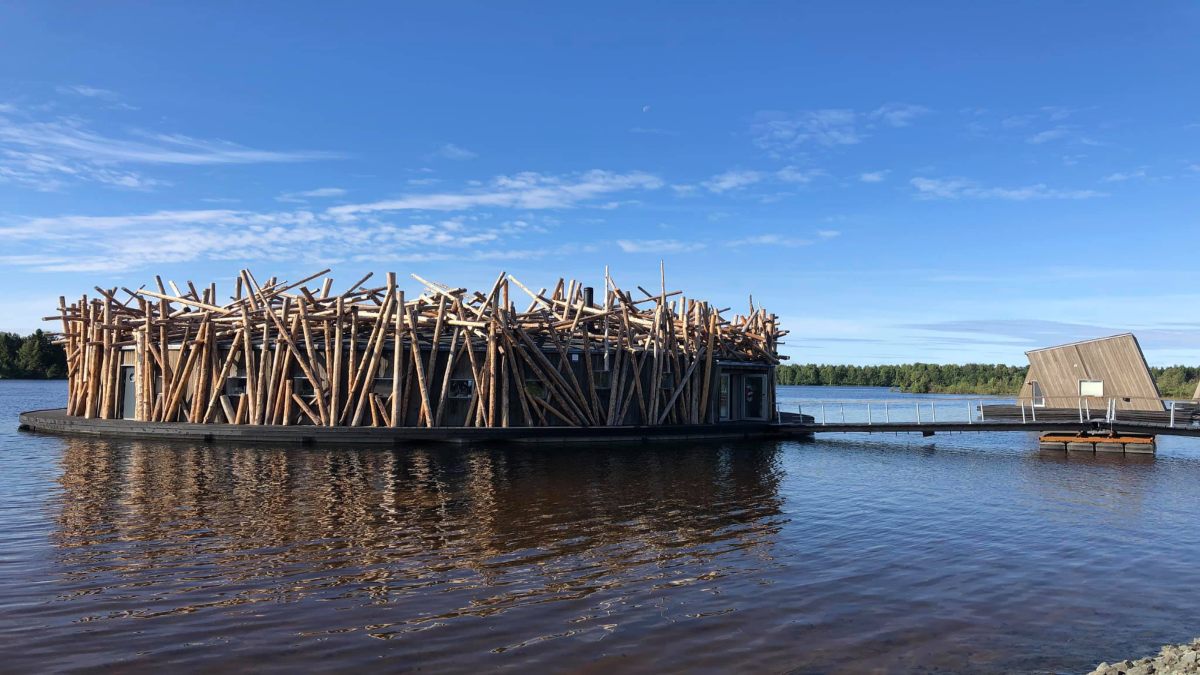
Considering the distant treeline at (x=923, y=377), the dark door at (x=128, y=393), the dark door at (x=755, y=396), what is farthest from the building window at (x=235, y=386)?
the distant treeline at (x=923, y=377)

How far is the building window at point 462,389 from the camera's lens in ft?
100

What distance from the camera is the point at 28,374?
384ft

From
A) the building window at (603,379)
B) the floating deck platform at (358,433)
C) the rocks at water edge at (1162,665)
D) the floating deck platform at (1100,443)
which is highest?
the building window at (603,379)

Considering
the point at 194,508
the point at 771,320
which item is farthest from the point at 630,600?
the point at 771,320

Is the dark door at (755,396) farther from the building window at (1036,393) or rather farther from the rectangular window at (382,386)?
the building window at (1036,393)

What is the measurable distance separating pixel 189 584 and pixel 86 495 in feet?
28.7

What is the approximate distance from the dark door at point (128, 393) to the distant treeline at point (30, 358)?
92.3 meters

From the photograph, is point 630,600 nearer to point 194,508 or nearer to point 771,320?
point 194,508

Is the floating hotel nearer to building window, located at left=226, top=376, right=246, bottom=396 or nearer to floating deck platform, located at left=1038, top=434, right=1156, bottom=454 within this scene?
building window, located at left=226, top=376, right=246, bottom=396

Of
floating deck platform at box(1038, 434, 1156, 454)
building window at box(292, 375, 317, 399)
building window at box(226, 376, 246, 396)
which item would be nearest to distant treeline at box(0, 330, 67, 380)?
building window at box(226, 376, 246, 396)

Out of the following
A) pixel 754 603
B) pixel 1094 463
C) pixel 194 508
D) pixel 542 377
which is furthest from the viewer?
pixel 542 377

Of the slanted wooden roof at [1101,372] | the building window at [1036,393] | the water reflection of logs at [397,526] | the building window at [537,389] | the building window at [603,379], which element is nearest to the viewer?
the water reflection of logs at [397,526]

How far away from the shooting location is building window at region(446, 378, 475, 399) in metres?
30.5

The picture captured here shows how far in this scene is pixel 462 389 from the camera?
101 feet
